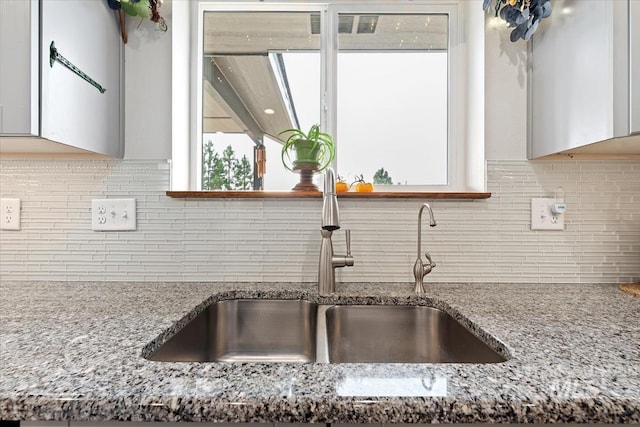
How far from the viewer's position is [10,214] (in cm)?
126

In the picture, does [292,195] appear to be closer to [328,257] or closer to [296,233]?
[296,233]

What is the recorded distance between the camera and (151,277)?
127 centimetres

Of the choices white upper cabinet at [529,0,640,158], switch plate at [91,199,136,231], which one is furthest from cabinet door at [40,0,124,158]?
white upper cabinet at [529,0,640,158]

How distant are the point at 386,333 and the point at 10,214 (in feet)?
4.48

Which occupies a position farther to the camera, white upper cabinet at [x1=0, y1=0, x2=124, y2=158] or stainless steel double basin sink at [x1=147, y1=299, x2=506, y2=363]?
stainless steel double basin sink at [x1=147, y1=299, x2=506, y2=363]

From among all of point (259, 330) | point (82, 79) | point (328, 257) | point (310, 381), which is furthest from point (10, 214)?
point (310, 381)

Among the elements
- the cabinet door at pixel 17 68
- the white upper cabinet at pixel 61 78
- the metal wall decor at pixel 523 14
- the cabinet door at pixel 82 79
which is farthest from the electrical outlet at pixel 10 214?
the metal wall decor at pixel 523 14

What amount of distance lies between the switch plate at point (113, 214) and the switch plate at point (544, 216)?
1.43 metres

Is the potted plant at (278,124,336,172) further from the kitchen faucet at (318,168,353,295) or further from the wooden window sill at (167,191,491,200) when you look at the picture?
the kitchen faucet at (318,168,353,295)

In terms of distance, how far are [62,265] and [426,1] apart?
173 centimetres

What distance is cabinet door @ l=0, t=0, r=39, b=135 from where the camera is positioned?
0.87m

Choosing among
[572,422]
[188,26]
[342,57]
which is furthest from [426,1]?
[572,422]

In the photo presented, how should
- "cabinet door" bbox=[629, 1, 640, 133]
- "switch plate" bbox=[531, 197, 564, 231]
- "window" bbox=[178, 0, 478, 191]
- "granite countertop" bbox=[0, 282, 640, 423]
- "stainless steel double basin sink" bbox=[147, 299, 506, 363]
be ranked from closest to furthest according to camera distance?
"granite countertop" bbox=[0, 282, 640, 423] < "cabinet door" bbox=[629, 1, 640, 133] < "stainless steel double basin sink" bbox=[147, 299, 506, 363] < "switch plate" bbox=[531, 197, 564, 231] < "window" bbox=[178, 0, 478, 191]

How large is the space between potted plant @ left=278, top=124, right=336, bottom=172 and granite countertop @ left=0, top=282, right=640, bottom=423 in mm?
734
